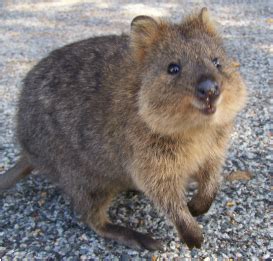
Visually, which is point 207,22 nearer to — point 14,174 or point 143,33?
point 143,33

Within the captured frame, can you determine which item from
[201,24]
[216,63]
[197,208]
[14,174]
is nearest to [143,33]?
[201,24]

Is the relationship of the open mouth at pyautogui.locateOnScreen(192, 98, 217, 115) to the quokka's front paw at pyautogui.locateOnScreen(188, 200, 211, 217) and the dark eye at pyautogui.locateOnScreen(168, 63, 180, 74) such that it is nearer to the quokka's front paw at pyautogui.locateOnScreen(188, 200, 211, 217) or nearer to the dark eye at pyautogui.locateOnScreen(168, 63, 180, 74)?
the dark eye at pyautogui.locateOnScreen(168, 63, 180, 74)

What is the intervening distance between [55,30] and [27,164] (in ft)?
18.8

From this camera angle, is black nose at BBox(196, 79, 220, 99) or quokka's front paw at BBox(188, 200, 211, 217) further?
quokka's front paw at BBox(188, 200, 211, 217)

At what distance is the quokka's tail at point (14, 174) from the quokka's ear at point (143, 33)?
1.58 metres

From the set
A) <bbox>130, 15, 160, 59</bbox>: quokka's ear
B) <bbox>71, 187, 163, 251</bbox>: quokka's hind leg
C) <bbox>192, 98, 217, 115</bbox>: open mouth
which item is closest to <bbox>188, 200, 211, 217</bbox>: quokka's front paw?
<bbox>71, 187, 163, 251</bbox>: quokka's hind leg

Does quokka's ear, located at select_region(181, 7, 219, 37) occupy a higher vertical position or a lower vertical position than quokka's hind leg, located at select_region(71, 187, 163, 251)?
higher

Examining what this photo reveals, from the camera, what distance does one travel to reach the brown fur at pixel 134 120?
3045 millimetres

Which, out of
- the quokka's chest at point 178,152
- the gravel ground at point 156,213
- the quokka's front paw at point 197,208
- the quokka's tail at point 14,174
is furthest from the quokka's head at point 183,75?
the quokka's tail at point 14,174

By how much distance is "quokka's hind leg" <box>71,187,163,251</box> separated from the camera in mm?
3686

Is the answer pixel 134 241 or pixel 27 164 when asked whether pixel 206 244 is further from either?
pixel 27 164

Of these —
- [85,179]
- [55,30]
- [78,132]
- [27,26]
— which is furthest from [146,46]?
[27,26]

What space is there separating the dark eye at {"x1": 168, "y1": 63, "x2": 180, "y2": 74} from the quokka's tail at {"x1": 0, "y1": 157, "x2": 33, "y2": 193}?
1813 mm

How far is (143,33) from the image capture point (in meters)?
3.38
